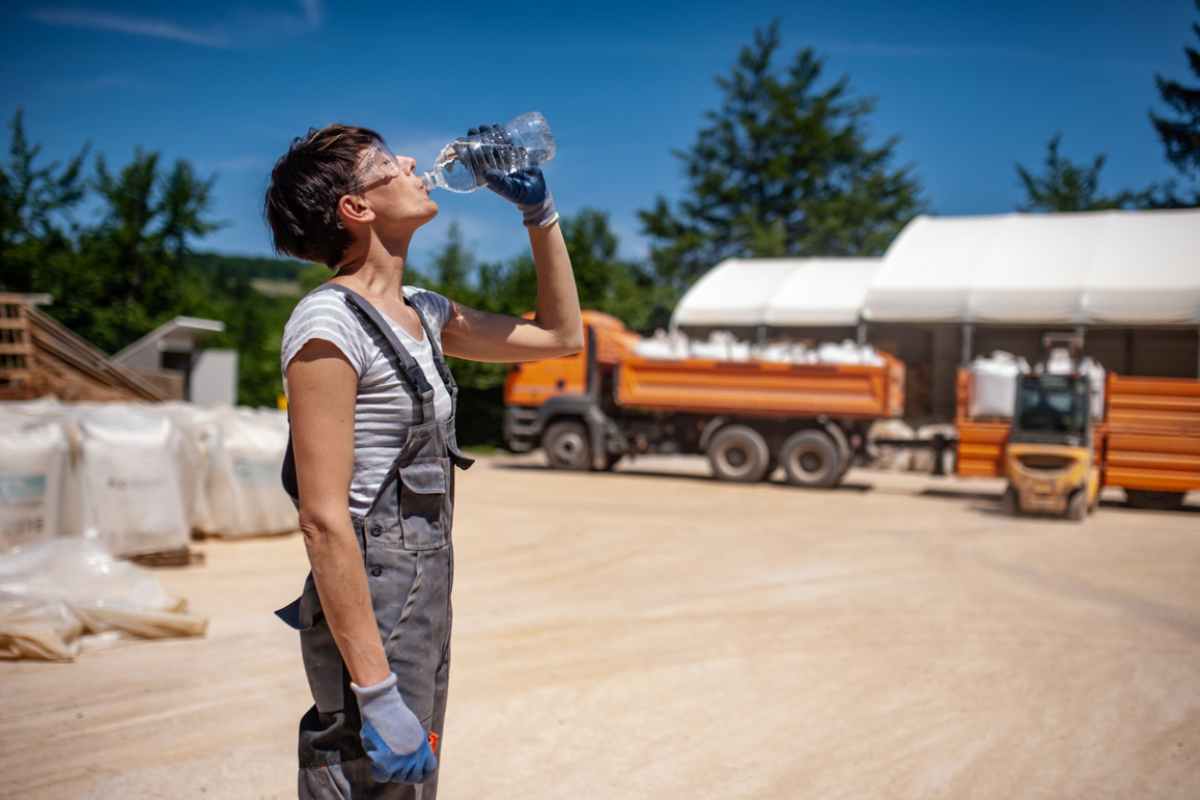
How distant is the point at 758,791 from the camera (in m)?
4.28

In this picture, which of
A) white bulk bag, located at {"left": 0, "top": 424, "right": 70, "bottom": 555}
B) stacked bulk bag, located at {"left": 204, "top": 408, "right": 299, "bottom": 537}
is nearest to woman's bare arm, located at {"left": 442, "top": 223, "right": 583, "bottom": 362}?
white bulk bag, located at {"left": 0, "top": 424, "right": 70, "bottom": 555}

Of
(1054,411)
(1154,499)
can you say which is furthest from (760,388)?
(1154,499)

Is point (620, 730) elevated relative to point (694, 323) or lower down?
lower down

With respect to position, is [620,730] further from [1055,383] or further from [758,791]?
[1055,383]

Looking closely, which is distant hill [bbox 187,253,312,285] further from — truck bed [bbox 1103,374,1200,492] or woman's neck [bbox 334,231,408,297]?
woman's neck [bbox 334,231,408,297]

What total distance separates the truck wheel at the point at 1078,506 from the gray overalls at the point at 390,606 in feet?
44.9

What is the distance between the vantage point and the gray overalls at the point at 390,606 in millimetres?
2172

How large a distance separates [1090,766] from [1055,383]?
36.1ft

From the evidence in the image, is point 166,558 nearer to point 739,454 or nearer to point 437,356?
point 437,356

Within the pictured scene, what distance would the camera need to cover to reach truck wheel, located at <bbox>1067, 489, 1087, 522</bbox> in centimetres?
1411

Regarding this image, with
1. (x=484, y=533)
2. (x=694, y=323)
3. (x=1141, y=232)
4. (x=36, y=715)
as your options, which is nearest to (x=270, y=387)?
(x=694, y=323)

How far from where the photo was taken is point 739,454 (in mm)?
18203

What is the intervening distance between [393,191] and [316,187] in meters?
0.16

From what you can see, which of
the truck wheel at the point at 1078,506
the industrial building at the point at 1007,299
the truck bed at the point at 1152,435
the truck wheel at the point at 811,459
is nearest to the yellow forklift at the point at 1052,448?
the truck wheel at the point at 1078,506
